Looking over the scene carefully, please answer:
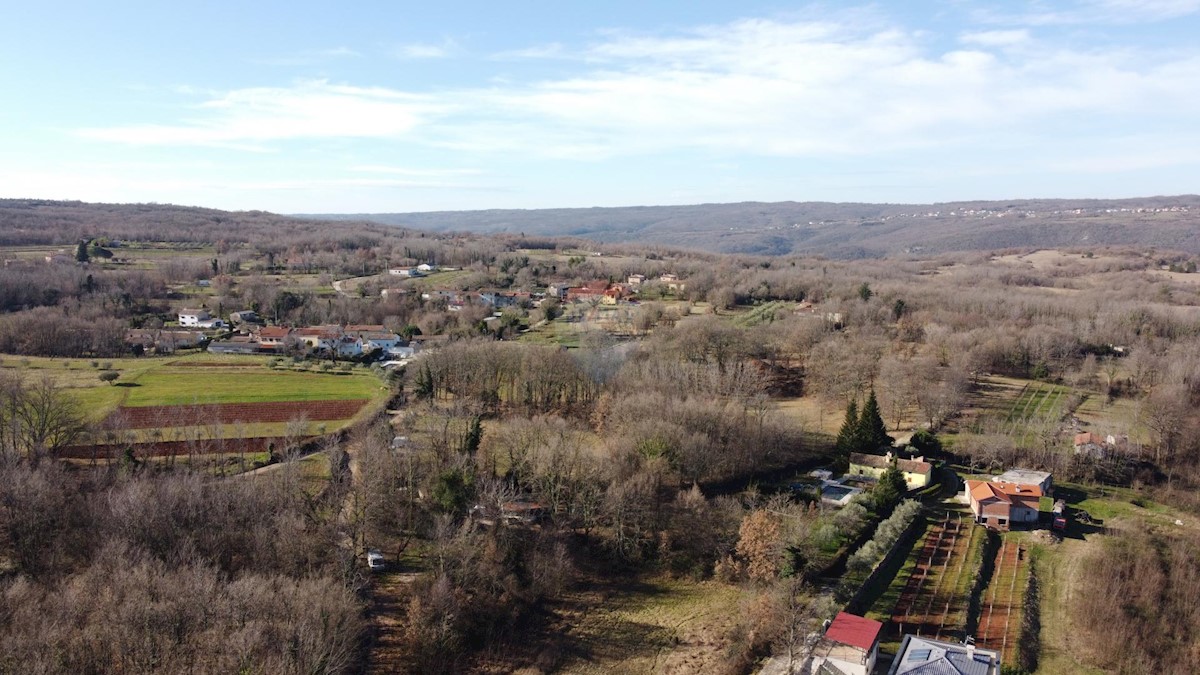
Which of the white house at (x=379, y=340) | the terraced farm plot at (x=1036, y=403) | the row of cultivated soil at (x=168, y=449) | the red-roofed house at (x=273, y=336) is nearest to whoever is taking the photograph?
the row of cultivated soil at (x=168, y=449)

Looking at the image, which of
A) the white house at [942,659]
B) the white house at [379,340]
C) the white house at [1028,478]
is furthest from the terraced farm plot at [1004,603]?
the white house at [379,340]

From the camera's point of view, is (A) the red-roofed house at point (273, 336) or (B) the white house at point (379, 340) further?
(B) the white house at point (379, 340)

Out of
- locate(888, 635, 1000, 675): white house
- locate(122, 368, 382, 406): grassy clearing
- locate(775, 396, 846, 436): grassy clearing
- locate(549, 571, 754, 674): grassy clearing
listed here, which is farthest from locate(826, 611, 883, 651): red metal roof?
locate(122, 368, 382, 406): grassy clearing

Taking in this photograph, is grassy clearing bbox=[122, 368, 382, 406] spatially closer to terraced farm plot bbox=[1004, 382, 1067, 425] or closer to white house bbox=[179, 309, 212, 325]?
white house bbox=[179, 309, 212, 325]

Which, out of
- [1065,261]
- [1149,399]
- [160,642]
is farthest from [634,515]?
[1065,261]

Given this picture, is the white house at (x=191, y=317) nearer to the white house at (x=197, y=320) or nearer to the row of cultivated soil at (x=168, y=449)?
the white house at (x=197, y=320)

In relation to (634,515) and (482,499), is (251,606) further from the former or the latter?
(634,515)
